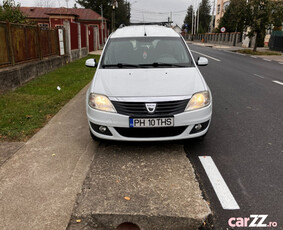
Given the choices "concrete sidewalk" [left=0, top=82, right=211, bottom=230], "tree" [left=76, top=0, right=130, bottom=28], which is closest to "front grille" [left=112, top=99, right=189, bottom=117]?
"concrete sidewalk" [left=0, top=82, right=211, bottom=230]

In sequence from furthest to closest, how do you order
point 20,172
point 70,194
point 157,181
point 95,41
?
point 95,41 < point 20,172 < point 157,181 < point 70,194

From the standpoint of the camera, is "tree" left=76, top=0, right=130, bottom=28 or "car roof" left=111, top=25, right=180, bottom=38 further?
"tree" left=76, top=0, right=130, bottom=28

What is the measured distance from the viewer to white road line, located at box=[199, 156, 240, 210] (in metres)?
2.88

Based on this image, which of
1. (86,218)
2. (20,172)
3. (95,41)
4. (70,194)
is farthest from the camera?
(95,41)

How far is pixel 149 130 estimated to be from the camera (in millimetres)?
3695

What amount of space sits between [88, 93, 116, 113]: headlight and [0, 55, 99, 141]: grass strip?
4.90 ft

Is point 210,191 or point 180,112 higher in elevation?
point 180,112

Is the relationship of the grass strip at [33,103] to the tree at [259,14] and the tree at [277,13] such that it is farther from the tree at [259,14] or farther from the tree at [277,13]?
the tree at [277,13]

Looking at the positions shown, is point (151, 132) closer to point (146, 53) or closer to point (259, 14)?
point (146, 53)

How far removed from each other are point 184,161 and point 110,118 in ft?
3.71

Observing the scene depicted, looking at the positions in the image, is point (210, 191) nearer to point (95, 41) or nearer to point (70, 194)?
point (70, 194)

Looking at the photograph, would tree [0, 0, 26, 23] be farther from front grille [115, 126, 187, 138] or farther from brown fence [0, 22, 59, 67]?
front grille [115, 126, 187, 138]

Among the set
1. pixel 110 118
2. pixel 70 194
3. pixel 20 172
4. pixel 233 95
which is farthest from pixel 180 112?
pixel 233 95

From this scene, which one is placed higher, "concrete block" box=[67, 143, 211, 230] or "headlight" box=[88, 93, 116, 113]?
"headlight" box=[88, 93, 116, 113]
